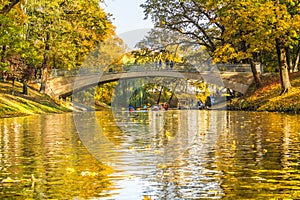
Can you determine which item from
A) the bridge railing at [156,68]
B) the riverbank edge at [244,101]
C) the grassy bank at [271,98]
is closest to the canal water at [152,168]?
the riverbank edge at [244,101]

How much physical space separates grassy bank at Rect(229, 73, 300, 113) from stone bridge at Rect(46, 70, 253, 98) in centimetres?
155

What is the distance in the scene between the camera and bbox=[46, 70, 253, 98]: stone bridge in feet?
186

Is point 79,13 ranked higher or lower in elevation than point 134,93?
higher

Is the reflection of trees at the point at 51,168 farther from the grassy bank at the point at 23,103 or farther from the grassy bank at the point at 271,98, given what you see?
the grassy bank at the point at 271,98

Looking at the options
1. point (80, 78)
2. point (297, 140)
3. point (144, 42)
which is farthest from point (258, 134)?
point (144, 42)

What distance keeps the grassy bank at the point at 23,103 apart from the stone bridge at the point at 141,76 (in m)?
4.20

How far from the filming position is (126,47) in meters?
98.5

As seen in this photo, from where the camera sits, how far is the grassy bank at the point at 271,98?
4028 cm

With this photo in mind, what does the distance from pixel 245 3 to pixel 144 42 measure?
2979cm

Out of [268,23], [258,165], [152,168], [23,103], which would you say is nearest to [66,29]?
[23,103]

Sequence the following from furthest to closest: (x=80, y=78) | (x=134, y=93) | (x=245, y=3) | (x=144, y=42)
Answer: (x=134, y=93) → (x=144, y=42) → (x=80, y=78) → (x=245, y=3)

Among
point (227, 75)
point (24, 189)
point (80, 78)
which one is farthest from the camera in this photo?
point (80, 78)

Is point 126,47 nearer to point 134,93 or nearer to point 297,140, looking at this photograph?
point 134,93

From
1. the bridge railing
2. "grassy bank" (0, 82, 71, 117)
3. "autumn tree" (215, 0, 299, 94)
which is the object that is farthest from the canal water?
the bridge railing
